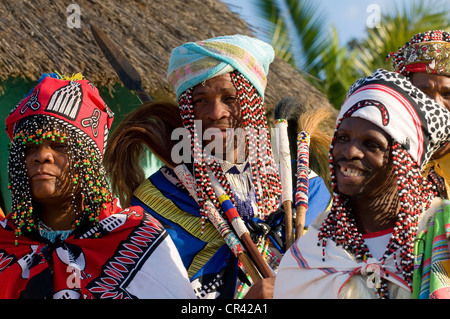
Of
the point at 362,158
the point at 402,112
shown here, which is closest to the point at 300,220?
the point at 362,158

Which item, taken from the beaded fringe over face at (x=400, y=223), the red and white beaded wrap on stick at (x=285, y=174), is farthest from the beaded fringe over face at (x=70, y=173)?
the beaded fringe over face at (x=400, y=223)

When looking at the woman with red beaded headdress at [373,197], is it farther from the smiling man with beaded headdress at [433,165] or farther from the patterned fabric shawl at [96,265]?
the patterned fabric shawl at [96,265]

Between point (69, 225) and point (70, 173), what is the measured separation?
266 millimetres

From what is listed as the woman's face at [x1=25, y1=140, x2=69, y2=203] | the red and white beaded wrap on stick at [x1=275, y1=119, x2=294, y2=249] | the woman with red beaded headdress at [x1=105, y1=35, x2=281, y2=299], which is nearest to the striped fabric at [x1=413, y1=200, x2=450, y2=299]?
the red and white beaded wrap on stick at [x1=275, y1=119, x2=294, y2=249]

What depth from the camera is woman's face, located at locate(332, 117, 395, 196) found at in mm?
2879

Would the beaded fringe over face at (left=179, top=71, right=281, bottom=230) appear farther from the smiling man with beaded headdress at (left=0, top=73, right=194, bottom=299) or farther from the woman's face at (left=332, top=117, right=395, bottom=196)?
the woman's face at (left=332, top=117, right=395, bottom=196)

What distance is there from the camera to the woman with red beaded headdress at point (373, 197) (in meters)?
2.80

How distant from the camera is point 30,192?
3.60 m

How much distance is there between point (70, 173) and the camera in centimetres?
362

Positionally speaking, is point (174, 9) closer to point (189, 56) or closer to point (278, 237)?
point (189, 56)

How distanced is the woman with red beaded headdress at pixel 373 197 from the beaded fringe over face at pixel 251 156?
46.5 inches

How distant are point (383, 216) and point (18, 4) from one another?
4609mm

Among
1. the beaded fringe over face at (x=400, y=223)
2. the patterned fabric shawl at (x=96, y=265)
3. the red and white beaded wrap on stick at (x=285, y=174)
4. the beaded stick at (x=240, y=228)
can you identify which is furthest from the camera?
the red and white beaded wrap on stick at (x=285, y=174)
